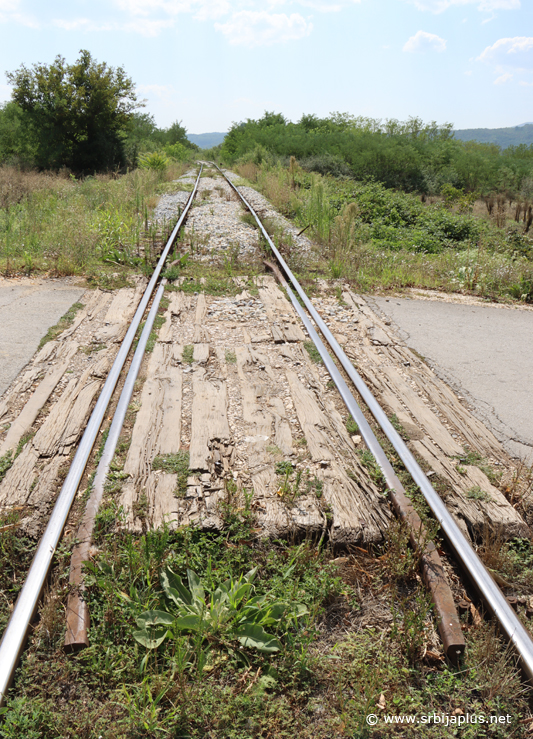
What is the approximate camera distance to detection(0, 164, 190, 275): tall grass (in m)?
7.26

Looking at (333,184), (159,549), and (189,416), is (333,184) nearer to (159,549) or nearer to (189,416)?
(189,416)

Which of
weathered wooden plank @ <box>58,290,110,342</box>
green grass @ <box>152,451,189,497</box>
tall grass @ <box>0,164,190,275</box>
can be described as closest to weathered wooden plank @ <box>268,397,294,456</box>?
green grass @ <box>152,451,189,497</box>

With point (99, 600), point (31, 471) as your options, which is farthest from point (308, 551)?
point (31, 471)

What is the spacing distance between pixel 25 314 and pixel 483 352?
5.20 metres

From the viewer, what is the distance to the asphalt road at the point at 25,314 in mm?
4352

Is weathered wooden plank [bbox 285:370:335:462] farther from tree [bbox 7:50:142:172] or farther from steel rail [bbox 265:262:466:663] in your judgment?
tree [bbox 7:50:142:172]

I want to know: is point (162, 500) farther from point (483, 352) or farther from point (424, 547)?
point (483, 352)

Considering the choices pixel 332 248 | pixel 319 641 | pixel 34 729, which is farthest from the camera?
pixel 332 248

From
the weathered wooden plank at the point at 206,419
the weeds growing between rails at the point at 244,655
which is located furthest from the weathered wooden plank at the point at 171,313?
the weeds growing between rails at the point at 244,655

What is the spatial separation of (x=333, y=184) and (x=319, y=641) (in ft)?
55.2

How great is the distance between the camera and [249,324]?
5539mm

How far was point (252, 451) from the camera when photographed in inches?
128

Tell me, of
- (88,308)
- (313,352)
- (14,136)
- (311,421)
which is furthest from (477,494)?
(14,136)

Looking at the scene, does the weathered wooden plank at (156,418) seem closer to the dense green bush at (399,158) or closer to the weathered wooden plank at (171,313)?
the weathered wooden plank at (171,313)
